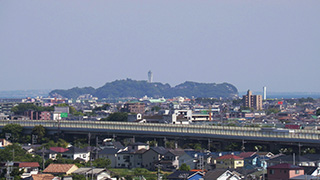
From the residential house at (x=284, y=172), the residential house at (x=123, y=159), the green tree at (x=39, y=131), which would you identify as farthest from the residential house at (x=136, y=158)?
the green tree at (x=39, y=131)

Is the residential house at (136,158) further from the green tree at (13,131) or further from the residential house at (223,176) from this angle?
the green tree at (13,131)

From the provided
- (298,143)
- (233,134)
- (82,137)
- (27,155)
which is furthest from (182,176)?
(82,137)

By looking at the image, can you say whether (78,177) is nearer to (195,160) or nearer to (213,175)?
(213,175)

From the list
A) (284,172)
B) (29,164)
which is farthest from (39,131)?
(284,172)

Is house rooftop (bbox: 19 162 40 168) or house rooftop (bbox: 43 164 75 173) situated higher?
house rooftop (bbox: 19 162 40 168)

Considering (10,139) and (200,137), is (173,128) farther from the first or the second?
(10,139)

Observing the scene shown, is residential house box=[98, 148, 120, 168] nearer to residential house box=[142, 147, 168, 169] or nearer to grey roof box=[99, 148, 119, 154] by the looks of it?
grey roof box=[99, 148, 119, 154]

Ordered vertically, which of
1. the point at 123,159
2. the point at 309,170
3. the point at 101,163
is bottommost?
the point at 123,159

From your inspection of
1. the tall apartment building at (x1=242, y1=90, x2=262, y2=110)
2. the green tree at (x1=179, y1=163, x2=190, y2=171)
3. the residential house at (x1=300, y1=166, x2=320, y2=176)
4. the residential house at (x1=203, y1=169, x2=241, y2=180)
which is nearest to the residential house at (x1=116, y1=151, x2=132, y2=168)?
the green tree at (x1=179, y1=163, x2=190, y2=171)
